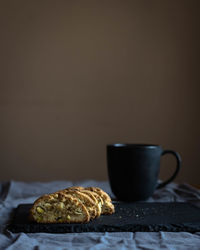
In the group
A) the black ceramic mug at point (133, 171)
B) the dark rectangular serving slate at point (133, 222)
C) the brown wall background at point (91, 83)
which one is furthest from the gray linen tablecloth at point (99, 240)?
the brown wall background at point (91, 83)

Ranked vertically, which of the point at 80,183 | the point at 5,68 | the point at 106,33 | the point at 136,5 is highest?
the point at 136,5

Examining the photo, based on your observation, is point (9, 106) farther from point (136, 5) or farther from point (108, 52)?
point (136, 5)

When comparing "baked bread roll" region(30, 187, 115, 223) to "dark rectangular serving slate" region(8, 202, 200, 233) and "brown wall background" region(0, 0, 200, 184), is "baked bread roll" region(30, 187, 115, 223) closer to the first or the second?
"dark rectangular serving slate" region(8, 202, 200, 233)

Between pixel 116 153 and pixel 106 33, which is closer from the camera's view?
pixel 116 153

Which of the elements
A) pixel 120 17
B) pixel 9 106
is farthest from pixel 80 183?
pixel 120 17

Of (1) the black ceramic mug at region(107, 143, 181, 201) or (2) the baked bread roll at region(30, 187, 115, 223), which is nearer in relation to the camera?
(2) the baked bread roll at region(30, 187, 115, 223)

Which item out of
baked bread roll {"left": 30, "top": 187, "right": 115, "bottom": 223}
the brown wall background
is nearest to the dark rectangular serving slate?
baked bread roll {"left": 30, "top": 187, "right": 115, "bottom": 223}
